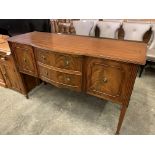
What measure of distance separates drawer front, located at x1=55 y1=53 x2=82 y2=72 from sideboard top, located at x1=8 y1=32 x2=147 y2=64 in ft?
0.16

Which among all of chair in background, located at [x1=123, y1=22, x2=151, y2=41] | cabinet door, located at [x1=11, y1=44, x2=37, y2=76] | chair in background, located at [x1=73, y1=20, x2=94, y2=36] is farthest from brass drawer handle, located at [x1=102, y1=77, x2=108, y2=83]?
chair in background, located at [x1=73, y1=20, x2=94, y2=36]

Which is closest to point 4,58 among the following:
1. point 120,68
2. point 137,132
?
point 120,68

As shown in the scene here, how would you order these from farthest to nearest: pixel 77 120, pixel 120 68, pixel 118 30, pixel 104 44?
1. pixel 118 30
2. pixel 77 120
3. pixel 104 44
4. pixel 120 68

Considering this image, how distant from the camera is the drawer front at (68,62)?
1.25 meters

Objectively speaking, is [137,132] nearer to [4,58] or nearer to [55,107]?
[55,107]

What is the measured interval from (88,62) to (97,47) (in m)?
0.21

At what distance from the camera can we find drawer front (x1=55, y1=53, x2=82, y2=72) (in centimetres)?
125

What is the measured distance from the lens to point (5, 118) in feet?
5.63

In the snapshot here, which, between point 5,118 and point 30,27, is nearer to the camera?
point 5,118

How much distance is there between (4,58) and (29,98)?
65 centimetres
